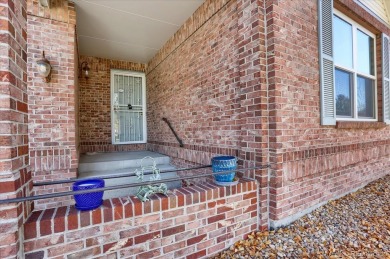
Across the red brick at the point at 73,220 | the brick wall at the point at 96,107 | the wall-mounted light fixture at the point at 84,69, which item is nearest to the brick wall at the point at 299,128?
the red brick at the point at 73,220

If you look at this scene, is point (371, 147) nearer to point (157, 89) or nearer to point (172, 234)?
point (172, 234)

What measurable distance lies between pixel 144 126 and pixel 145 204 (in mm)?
4728

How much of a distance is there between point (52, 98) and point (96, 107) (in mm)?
2448

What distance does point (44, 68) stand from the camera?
2.91 m

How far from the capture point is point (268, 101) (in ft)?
7.18

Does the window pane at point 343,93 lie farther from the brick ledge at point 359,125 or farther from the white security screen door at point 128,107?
the white security screen door at point 128,107

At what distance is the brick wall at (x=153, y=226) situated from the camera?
4.27 feet

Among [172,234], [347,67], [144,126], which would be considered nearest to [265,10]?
[347,67]

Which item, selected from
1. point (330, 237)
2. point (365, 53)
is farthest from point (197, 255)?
point (365, 53)

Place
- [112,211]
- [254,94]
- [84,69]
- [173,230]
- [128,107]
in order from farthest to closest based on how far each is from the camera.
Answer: [128,107] → [84,69] → [254,94] → [173,230] → [112,211]

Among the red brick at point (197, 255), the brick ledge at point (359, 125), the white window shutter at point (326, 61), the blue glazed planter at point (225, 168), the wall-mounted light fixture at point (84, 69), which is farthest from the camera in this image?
the wall-mounted light fixture at point (84, 69)

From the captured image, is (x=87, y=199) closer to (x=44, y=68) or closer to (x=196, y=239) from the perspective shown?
(x=196, y=239)

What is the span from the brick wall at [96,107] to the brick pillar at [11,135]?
174 inches

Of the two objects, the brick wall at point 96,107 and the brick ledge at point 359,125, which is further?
the brick wall at point 96,107
